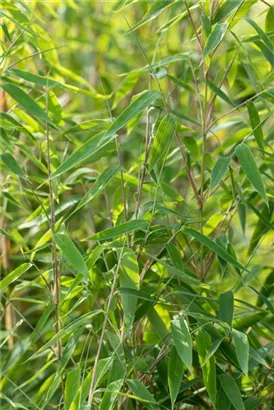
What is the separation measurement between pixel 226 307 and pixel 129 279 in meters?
0.15

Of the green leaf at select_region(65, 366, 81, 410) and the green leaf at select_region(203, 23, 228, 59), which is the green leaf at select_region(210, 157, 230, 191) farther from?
the green leaf at select_region(65, 366, 81, 410)

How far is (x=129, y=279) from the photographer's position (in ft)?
4.21

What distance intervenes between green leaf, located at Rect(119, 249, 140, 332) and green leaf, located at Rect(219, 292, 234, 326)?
0.13m

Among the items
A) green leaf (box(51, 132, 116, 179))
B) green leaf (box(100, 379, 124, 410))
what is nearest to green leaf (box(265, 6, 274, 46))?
green leaf (box(51, 132, 116, 179))

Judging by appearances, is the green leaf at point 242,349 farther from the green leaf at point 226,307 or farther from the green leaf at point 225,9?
the green leaf at point 225,9

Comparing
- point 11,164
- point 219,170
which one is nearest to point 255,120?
point 219,170

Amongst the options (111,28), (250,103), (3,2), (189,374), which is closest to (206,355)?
(189,374)

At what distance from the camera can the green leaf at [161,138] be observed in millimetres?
1290

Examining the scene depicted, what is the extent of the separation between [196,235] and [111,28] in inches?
54.2

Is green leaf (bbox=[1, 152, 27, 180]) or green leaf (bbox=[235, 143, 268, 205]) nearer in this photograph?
green leaf (bbox=[235, 143, 268, 205])

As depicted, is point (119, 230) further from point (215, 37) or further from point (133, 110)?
point (215, 37)

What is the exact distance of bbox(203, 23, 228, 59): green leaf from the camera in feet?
3.97

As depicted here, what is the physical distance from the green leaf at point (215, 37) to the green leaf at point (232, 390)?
464mm

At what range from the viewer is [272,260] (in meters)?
2.33
